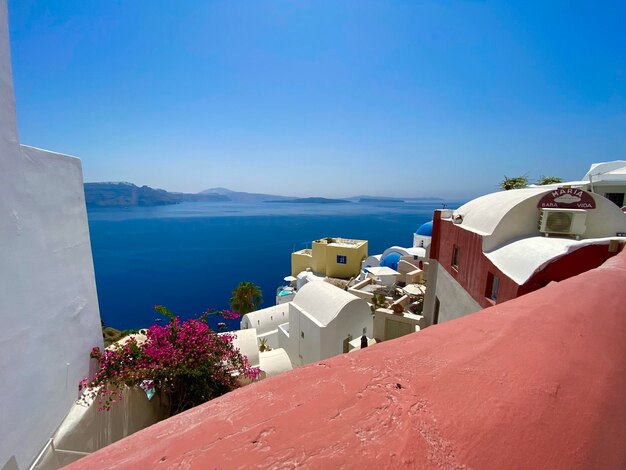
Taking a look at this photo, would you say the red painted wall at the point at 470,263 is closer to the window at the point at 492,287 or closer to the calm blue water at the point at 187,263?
the window at the point at 492,287

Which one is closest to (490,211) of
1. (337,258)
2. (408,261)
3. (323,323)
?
(323,323)

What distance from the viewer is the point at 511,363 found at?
5.37 ft

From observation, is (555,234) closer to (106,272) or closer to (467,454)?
(467,454)

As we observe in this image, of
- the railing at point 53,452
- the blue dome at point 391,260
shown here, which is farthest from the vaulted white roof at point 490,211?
the blue dome at point 391,260

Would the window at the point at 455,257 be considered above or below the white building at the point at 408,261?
above

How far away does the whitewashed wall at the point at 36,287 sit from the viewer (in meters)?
4.28

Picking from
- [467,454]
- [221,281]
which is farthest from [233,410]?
[221,281]

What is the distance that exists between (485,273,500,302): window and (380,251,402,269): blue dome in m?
26.5

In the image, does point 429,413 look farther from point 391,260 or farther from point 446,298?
point 391,260

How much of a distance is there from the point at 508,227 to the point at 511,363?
8.00 m

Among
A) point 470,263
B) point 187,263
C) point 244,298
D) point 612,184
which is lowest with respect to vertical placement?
point 187,263

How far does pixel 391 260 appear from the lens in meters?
34.8

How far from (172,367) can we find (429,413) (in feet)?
24.0

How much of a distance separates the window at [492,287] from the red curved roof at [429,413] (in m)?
5.96
